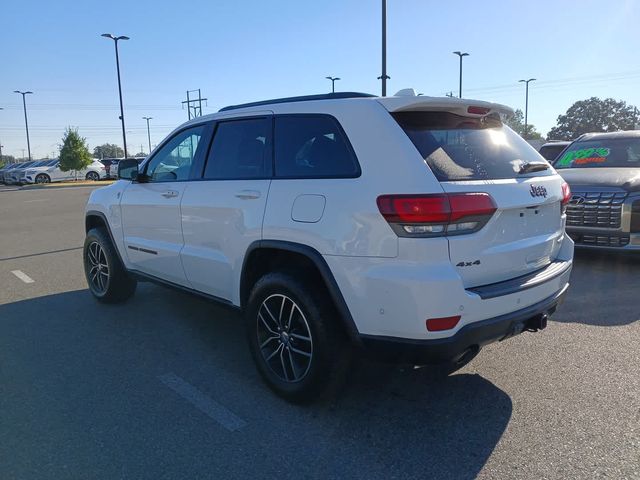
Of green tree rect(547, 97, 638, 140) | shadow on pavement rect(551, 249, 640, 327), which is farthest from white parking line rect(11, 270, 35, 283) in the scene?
green tree rect(547, 97, 638, 140)

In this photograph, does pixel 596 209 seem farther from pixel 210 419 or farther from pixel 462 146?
pixel 210 419

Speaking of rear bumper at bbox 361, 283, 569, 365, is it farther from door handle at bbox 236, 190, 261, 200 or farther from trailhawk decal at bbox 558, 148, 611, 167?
trailhawk decal at bbox 558, 148, 611, 167

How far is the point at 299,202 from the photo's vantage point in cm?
315

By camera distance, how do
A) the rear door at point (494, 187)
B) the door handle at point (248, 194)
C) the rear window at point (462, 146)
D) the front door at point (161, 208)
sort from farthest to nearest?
the front door at point (161, 208) → the door handle at point (248, 194) → the rear window at point (462, 146) → the rear door at point (494, 187)

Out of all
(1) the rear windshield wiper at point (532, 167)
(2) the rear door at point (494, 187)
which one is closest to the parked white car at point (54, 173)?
(2) the rear door at point (494, 187)

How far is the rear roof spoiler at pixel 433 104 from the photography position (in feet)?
9.82

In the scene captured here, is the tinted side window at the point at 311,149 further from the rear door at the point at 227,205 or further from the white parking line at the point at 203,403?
the white parking line at the point at 203,403

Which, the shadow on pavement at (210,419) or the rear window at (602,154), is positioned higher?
the rear window at (602,154)

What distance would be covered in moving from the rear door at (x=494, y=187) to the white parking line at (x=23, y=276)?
5848mm

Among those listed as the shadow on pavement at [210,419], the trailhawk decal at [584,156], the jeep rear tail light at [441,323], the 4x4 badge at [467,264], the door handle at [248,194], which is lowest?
the shadow on pavement at [210,419]

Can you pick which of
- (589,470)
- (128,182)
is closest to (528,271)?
(589,470)

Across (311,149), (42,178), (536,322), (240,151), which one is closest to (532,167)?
(536,322)

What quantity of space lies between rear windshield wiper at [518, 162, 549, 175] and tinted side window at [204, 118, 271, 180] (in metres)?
1.65

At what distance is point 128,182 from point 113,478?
3.20m
